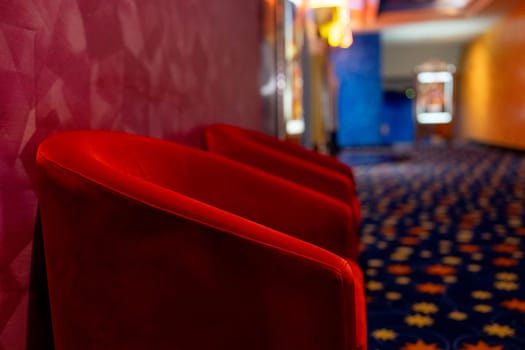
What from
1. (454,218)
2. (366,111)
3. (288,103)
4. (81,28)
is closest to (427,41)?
(366,111)

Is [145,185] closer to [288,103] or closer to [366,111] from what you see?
[288,103]

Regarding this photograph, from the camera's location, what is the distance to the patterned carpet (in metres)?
1.79

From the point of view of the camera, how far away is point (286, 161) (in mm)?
2176

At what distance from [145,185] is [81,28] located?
664 millimetres

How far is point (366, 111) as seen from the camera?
39.8 feet

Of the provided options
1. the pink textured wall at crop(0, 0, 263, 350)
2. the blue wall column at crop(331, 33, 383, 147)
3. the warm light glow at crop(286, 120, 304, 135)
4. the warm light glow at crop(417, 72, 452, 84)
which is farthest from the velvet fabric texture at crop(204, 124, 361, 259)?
the warm light glow at crop(417, 72, 452, 84)

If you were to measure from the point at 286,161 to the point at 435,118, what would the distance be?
14.3 m

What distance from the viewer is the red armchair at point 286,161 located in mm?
2072

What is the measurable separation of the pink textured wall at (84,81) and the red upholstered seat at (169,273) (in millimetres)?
129

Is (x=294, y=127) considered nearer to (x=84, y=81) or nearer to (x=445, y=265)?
(x=445, y=265)

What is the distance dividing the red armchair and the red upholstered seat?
3.09ft

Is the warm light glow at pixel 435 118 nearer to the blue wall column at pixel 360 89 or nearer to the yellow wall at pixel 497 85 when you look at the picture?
the yellow wall at pixel 497 85

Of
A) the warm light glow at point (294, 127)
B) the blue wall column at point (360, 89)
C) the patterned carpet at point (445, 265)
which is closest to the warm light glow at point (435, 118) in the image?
the blue wall column at point (360, 89)

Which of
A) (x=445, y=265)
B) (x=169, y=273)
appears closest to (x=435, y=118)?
(x=445, y=265)
